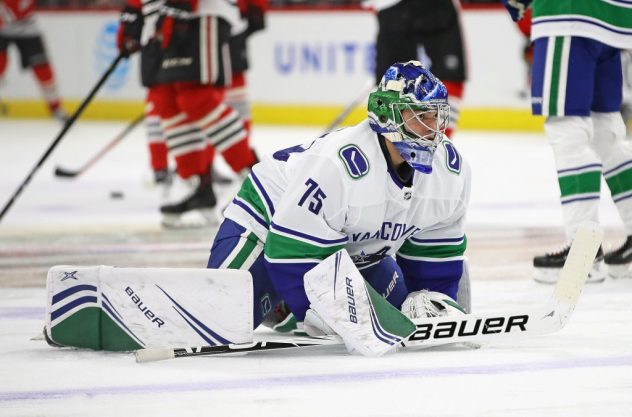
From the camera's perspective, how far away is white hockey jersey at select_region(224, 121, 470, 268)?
276 centimetres

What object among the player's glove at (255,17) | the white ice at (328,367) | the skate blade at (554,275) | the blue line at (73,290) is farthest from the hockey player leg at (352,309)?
the player's glove at (255,17)


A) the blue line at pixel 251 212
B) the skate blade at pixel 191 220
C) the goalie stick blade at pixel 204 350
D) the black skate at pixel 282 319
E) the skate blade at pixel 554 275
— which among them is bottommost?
the skate blade at pixel 191 220

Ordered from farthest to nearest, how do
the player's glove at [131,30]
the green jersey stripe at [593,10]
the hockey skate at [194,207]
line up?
the hockey skate at [194,207] < the player's glove at [131,30] < the green jersey stripe at [593,10]

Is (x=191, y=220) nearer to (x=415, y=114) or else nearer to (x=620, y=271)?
(x=620, y=271)

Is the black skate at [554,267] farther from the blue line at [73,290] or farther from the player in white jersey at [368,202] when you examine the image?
the blue line at [73,290]

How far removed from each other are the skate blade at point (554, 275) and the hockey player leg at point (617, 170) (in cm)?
6

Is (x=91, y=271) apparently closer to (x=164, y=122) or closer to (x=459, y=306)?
(x=459, y=306)

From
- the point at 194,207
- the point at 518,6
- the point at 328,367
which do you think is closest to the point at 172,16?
the point at 194,207

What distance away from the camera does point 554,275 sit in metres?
3.88

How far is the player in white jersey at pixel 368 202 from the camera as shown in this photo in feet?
9.07

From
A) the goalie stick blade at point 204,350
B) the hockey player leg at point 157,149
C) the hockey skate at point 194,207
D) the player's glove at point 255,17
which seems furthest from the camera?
the player's glove at point 255,17

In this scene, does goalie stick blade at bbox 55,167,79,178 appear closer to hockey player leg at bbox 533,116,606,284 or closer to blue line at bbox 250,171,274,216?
hockey player leg at bbox 533,116,606,284

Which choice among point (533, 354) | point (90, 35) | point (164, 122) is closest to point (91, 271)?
point (533, 354)

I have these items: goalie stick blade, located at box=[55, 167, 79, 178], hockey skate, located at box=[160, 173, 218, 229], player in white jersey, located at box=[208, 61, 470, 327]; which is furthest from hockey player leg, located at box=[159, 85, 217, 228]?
player in white jersey, located at box=[208, 61, 470, 327]
